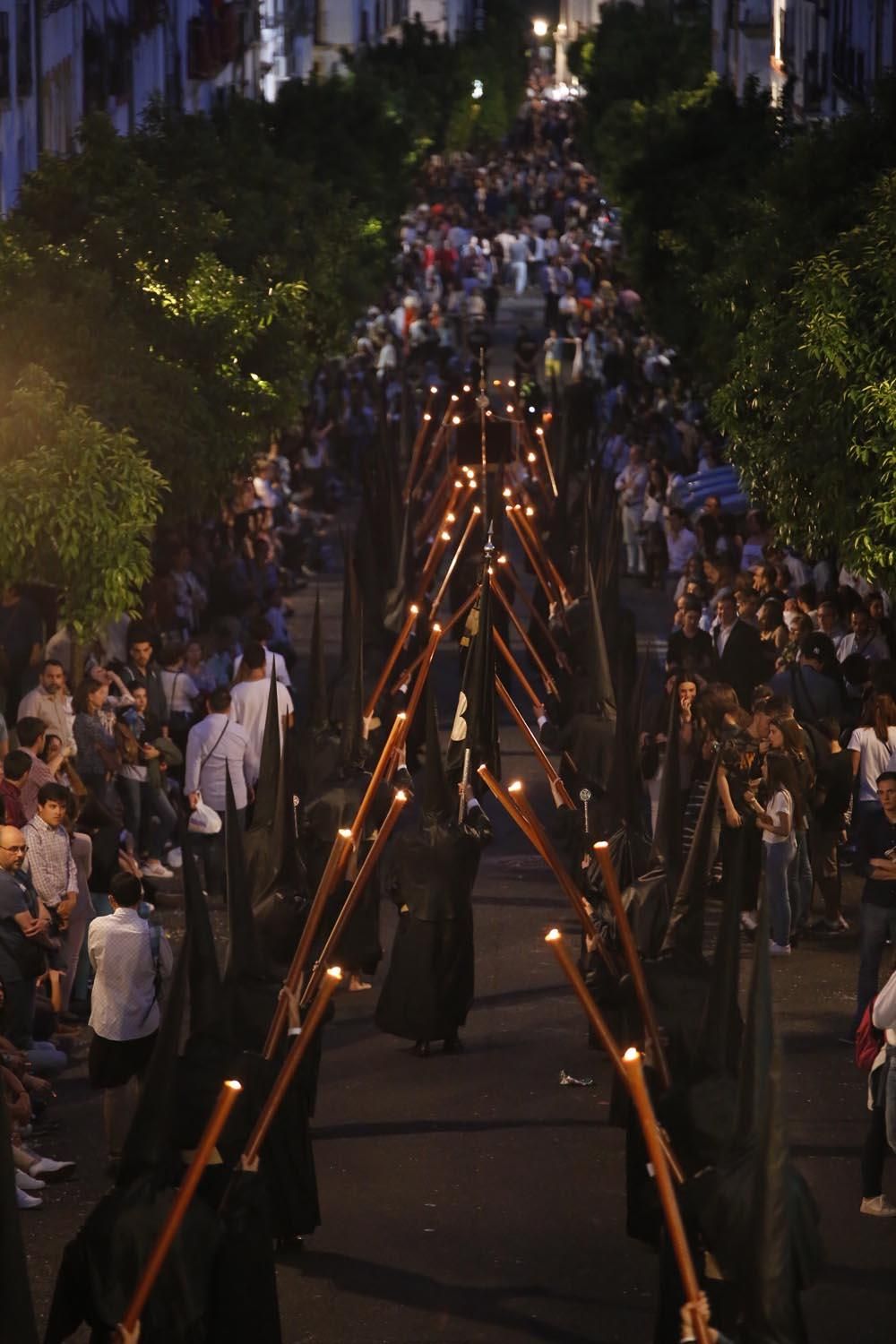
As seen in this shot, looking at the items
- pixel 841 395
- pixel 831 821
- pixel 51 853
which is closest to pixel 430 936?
pixel 51 853

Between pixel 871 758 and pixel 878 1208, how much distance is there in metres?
4.68

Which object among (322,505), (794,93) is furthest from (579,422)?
(794,93)

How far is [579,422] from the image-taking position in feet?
125

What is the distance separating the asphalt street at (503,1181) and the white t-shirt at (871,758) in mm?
1063

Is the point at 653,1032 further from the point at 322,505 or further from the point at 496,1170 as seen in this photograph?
the point at 322,505

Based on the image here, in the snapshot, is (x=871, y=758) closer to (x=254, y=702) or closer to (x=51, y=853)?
(x=254, y=702)

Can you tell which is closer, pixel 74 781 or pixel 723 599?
pixel 74 781

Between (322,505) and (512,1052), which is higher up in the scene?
(322,505)

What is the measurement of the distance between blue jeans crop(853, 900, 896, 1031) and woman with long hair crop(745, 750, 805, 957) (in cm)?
221

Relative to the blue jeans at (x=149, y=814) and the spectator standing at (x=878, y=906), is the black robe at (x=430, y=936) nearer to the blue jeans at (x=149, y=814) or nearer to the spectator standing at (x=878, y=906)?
the spectator standing at (x=878, y=906)

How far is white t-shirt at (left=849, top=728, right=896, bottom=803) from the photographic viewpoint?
16.0 meters

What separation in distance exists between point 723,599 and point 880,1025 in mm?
10288

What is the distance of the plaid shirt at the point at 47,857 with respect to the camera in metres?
13.9

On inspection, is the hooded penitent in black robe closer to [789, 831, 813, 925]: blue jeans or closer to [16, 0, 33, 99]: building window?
[789, 831, 813, 925]: blue jeans
